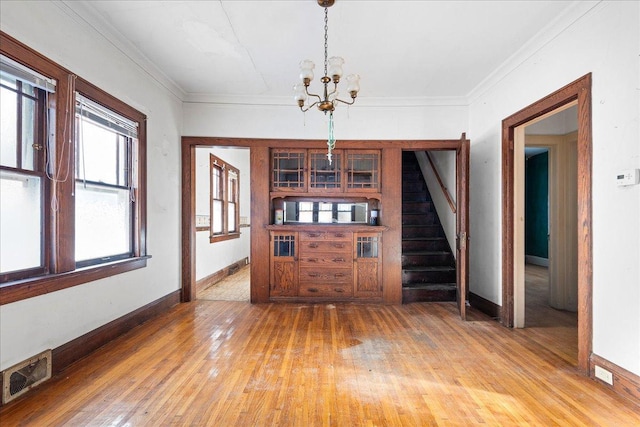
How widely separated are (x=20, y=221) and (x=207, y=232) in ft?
10.9

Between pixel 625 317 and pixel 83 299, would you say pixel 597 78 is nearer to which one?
pixel 625 317

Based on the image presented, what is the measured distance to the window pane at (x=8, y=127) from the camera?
208 centimetres

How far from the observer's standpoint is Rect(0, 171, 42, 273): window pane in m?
2.08

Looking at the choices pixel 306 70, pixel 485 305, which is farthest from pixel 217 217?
pixel 485 305

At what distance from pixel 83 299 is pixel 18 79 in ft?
5.52

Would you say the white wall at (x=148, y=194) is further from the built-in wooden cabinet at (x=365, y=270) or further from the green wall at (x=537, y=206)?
the green wall at (x=537, y=206)

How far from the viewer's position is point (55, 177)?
2.38 metres

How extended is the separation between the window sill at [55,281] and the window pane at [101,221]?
17 cm

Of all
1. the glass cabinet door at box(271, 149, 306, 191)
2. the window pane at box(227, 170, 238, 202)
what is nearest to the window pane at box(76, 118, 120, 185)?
the glass cabinet door at box(271, 149, 306, 191)

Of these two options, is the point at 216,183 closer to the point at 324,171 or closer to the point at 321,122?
the point at 324,171

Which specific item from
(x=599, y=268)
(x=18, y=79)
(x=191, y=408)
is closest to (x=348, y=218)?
(x=599, y=268)

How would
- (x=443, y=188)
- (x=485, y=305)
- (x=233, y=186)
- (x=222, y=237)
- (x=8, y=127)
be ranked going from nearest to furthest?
(x=8, y=127)
(x=485, y=305)
(x=443, y=188)
(x=222, y=237)
(x=233, y=186)

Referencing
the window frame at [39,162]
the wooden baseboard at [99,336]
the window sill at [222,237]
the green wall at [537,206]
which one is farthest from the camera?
the green wall at [537,206]

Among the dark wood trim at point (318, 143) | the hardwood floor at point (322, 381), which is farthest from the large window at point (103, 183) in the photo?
the dark wood trim at point (318, 143)
